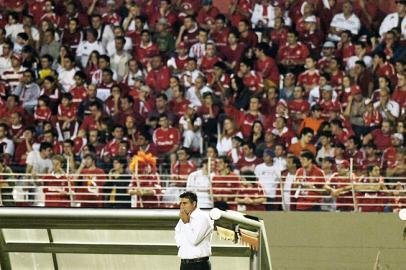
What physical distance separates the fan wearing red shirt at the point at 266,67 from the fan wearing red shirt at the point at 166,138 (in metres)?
1.76

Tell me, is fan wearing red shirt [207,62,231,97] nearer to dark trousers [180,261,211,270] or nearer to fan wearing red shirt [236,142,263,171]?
fan wearing red shirt [236,142,263,171]

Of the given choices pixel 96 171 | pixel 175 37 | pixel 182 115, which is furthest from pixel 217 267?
pixel 175 37

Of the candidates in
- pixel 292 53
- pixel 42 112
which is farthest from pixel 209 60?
pixel 42 112

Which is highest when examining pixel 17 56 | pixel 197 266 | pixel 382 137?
pixel 17 56

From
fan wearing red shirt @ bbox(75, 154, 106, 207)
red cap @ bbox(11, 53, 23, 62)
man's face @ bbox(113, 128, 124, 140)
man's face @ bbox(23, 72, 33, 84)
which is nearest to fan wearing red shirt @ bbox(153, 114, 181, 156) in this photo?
man's face @ bbox(113, 128, 124, 140)

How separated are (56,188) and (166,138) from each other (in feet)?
6.73

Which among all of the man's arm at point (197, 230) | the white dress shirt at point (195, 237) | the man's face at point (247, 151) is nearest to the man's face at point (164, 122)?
the man's face at point (247, 151)

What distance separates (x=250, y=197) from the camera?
1669 cm

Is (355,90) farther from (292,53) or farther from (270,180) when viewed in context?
(270,180)

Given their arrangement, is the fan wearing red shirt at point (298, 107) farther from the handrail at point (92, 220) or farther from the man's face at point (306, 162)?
the handrail at point (92, 220)

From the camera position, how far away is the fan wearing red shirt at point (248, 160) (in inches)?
682

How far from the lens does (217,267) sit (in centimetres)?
1046

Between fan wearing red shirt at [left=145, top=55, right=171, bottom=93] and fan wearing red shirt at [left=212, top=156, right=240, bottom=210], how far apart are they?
116 inches

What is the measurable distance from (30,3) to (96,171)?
16.6ft
